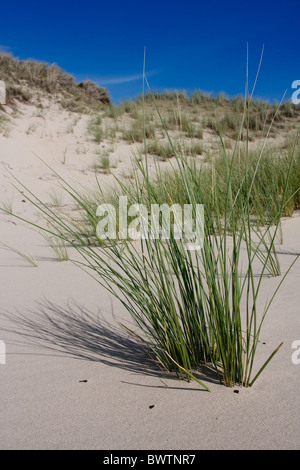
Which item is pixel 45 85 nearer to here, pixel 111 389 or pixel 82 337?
pixel 82 337

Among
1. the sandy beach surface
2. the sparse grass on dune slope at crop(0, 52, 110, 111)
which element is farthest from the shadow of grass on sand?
the sparse grass on dune slope at crop(0, 52, 110, 111)

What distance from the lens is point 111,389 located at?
137cm

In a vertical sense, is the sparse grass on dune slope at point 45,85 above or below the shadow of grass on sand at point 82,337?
above

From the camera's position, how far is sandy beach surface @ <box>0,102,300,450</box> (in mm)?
1112

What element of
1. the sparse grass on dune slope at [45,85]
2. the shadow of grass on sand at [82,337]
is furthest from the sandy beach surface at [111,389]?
the sparse grass on dune slope at [45,85]

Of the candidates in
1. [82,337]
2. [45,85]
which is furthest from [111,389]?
[45,85]

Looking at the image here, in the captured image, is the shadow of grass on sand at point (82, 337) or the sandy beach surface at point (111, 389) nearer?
the sandy beach surface at point (111, 389)

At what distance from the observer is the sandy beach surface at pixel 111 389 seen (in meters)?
1.11

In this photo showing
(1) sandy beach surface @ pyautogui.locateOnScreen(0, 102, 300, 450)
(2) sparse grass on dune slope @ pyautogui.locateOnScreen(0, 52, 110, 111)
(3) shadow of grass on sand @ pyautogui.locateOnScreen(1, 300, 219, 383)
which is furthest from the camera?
(2) sparse grass on dune slope @ pyautogui.locateOnScreen(0, 52, 110, 111)

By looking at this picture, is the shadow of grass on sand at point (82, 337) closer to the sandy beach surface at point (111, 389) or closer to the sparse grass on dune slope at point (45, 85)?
the sandy beach surface at point (111, 389)

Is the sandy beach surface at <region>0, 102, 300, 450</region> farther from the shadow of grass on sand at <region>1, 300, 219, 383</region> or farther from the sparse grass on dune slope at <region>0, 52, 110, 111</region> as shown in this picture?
the sparse grass on dune slope at <region>0, 52, 110, 111</region>
